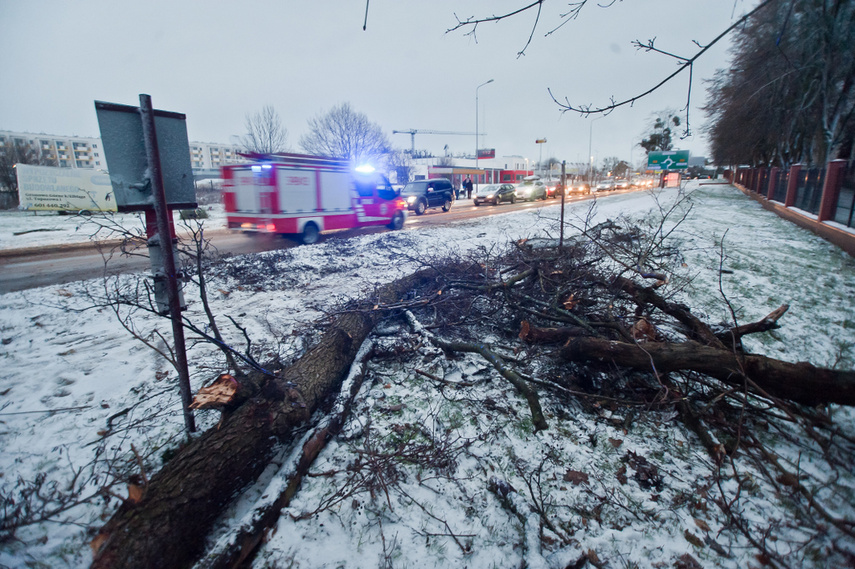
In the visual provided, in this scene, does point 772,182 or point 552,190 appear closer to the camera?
point 772,182

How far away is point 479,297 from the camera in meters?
4.71

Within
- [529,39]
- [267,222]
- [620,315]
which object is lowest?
[620,315]

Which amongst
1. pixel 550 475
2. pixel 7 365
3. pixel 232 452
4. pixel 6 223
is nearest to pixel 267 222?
pixel 7 365

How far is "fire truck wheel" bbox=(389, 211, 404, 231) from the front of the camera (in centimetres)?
1314

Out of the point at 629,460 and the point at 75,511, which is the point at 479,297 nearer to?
the point at 629,460

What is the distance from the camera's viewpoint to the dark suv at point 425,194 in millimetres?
19373

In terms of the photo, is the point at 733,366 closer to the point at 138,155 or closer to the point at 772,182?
the point at 138,155

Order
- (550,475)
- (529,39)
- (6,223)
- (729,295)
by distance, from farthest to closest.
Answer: (6,223), (729,295), (529,39), (550,475)

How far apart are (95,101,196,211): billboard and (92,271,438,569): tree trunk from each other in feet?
5.06

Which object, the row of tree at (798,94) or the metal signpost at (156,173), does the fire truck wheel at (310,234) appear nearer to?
the metal signpost at (156,173)

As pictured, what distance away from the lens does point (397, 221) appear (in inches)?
523

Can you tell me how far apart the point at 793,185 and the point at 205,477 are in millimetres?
19473

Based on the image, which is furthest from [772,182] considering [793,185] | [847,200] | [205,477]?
[205,477]

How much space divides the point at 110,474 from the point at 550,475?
2.85 meters
